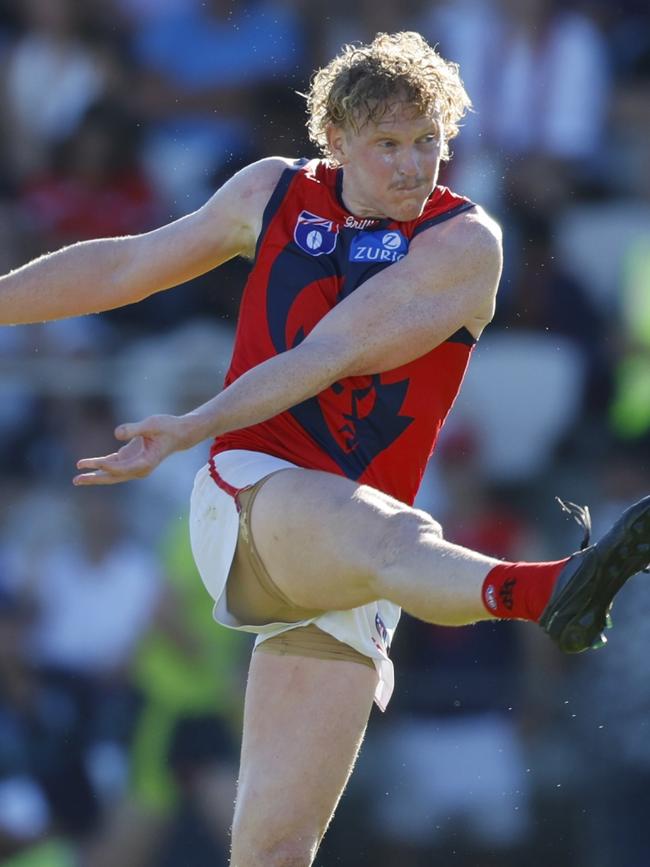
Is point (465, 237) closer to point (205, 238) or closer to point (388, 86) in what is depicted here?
point (388, 86)

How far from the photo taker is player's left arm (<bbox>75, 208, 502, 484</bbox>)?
3.38m

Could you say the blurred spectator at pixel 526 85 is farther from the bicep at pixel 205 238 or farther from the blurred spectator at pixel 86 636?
the bicep at pixel 205 238

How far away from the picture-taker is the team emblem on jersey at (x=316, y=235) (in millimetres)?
3963

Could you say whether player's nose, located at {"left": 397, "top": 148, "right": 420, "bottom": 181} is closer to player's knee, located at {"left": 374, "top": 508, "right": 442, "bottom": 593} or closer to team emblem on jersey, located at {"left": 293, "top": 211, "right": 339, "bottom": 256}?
team emblem on jersey, located at {"left": 293, "top": 211, "right": 339, "bottom": 256}

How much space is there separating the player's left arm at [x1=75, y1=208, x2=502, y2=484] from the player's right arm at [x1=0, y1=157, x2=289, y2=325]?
0.49 metres

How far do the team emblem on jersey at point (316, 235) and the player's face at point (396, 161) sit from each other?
0.31 ft

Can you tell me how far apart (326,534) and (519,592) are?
46cm

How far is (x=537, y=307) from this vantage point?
6.88 m

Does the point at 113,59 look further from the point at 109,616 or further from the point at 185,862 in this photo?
the point at 185,862

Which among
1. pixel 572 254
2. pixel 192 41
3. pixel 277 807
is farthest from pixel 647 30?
pixel 277 807

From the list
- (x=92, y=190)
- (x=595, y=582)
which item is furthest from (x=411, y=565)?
(x=92, y=190)

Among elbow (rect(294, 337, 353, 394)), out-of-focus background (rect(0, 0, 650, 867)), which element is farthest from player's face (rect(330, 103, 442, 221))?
out-of-focus background (rect(0, 0, 650, 867))

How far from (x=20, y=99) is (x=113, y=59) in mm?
507

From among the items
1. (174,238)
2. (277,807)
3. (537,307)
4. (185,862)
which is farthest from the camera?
(537,307)
